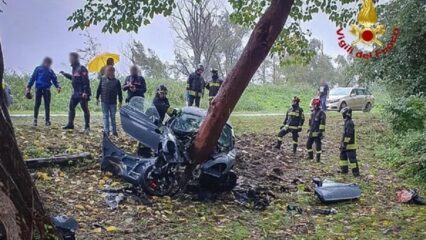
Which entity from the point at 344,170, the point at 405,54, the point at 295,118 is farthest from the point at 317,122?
the point at 405,54

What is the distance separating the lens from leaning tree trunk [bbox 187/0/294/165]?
8.70 meters

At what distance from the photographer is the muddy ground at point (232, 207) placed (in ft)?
23.8

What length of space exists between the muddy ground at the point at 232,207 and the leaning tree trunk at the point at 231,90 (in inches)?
41.2

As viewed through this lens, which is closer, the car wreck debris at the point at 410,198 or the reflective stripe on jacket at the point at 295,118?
the car wreck debris at the point at 410,198

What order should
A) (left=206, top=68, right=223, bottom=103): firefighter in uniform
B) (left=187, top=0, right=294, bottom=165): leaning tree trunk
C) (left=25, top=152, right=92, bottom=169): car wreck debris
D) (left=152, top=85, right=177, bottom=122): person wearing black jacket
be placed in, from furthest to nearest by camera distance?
(left=206, top=68, right=223, bottom=103): firefighter in uniform < (left=152, top=85, right=177, bottom=122): person wearing black jacket < (left=25, top=152, right=92, bottom=169): car wreck debris < (left=187, top=0, right=294, bottom=165): leaning tree trunk

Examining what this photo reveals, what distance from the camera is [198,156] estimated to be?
355 inches

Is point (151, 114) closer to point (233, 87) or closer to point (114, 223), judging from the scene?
point (233, 87)

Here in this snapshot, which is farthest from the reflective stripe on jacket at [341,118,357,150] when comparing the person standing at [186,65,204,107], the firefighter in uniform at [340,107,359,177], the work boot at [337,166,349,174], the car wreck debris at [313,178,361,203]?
the person standing at [186,65,204,107]

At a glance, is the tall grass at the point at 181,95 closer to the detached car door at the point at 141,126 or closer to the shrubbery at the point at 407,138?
the detached car door at the point at 141,126

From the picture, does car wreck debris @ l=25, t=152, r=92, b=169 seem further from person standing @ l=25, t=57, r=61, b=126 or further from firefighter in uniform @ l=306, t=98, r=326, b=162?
firefighter in uniform @ l=306, t=98, r=326, b=162

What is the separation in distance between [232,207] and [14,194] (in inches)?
210

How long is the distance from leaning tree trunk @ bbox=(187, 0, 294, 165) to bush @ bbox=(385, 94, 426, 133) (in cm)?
759

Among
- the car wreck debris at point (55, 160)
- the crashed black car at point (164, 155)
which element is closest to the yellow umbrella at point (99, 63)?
the car wreck debris at point (55, 160)

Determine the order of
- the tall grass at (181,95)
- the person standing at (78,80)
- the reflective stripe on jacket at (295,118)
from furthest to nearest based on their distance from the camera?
the tall grass at (181,95)
the reflective stripe on jacket at (295,118)
the person standing at (78,80)
